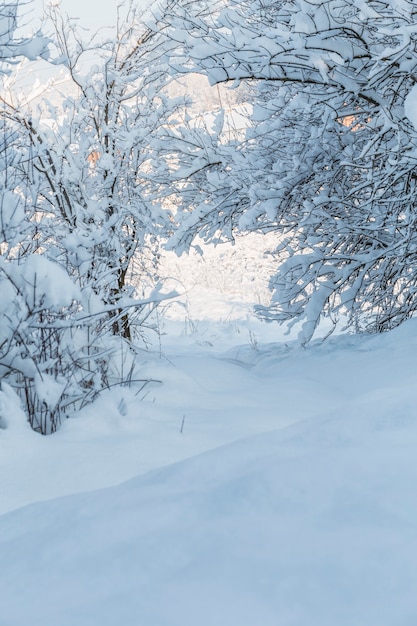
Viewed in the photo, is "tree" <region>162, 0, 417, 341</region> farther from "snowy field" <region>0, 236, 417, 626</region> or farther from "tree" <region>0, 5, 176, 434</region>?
"snowy field" <region>0, 236, 417, 626</region>

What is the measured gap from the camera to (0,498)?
6.95ft

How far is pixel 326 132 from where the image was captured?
4.52 metres

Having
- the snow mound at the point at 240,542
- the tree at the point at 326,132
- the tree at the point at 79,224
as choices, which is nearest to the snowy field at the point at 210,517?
the snow mound at the point at 240,542

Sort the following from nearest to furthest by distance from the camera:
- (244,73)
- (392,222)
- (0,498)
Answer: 1. (0,498)
2. (244,73)
3. (392,222)

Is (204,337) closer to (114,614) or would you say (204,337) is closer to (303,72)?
(303,72)

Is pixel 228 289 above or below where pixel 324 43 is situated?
below

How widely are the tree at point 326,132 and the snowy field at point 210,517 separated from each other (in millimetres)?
1834

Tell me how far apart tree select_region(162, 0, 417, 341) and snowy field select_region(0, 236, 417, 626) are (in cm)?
183

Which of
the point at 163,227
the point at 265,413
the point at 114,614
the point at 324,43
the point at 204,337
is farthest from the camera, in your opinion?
the point at 204,337

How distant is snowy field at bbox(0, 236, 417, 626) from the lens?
4.10 feet

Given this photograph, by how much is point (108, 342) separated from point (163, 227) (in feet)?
12.2

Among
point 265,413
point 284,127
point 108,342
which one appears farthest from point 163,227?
point 265,413

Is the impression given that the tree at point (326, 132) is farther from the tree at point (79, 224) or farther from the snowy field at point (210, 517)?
the snowy field at point (210, 517)

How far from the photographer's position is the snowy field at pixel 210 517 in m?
1.25
